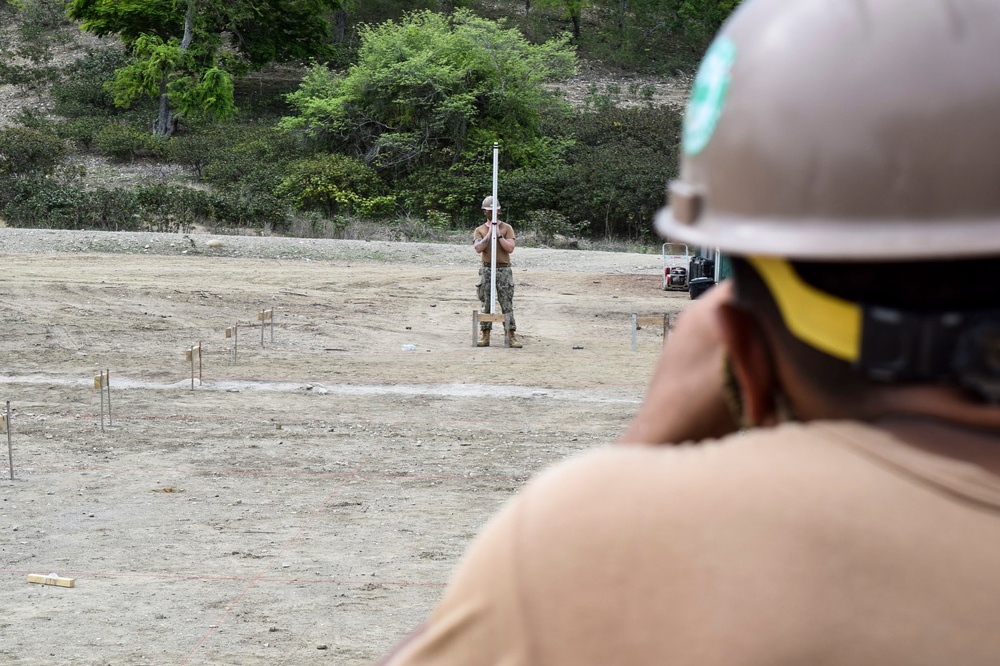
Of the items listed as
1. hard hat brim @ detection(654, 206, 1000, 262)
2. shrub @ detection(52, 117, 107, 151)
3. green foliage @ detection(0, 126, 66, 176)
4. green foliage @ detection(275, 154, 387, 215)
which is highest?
shrub @ detection(52, 117, 107, 151)

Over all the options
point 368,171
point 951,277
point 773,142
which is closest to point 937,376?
point 951,277

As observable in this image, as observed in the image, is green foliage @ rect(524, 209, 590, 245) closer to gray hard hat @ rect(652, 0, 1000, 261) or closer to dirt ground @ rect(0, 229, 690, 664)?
dirt ground @ rect(0, 229, 690, 664)

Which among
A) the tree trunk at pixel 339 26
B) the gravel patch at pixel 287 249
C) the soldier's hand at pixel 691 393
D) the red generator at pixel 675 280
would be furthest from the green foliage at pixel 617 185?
the soldier's hand at pixel 691 393

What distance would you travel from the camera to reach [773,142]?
0.97 meters

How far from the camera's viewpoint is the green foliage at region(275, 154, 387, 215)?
1196 inches

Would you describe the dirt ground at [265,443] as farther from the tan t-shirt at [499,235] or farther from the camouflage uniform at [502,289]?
the tan t-shirt at [499,235]

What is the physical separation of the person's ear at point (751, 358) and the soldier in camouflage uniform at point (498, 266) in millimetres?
12786

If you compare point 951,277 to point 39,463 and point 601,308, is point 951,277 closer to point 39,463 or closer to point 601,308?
point 39,463

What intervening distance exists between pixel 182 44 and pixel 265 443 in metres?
32.1

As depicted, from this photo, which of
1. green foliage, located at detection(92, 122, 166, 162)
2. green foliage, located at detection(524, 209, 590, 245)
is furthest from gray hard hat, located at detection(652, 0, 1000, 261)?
green foliage, located at detection(92, 122, 166, 162)

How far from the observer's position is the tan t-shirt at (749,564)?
2.89ft

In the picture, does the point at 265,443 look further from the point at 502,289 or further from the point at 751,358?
the point at 751,358

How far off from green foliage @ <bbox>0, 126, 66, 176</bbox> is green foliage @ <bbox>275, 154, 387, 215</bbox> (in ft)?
19.4

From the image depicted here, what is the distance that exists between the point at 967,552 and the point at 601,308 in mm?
18312
